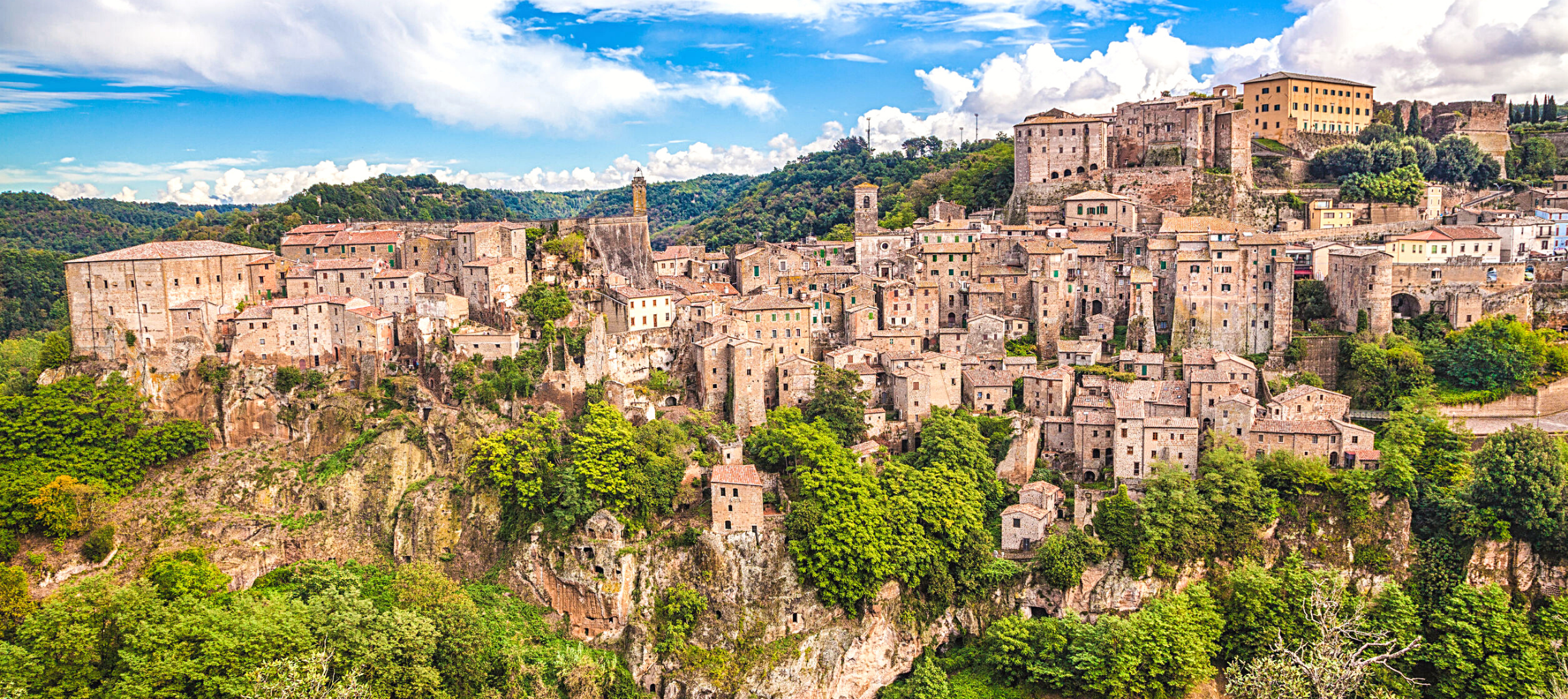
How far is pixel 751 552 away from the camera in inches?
1551

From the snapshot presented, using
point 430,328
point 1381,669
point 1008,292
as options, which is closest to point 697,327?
point 430,328

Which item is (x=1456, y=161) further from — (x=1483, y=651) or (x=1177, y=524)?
(x=1177, y=524)

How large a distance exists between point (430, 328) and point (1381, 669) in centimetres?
4039

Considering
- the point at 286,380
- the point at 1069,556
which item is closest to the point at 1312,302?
the point at 1069,556

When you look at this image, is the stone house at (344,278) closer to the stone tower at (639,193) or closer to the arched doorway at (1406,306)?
the stone tower at (639,193)

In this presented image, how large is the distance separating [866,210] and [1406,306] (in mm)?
29376

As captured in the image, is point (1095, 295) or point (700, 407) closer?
point (700, 407)

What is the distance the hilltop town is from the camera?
42.9 metres

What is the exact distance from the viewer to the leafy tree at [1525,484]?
37906 millimetres

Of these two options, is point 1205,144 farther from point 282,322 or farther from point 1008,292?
point 282,322

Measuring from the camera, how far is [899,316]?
168 feet

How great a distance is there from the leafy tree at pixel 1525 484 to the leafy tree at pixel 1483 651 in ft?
11.0

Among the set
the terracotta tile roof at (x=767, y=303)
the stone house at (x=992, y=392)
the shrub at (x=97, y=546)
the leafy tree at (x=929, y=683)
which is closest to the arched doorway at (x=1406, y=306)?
the stone house at (x=992, y=392)

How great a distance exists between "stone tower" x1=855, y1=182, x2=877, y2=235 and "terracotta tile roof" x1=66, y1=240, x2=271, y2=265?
3164 centimetres
